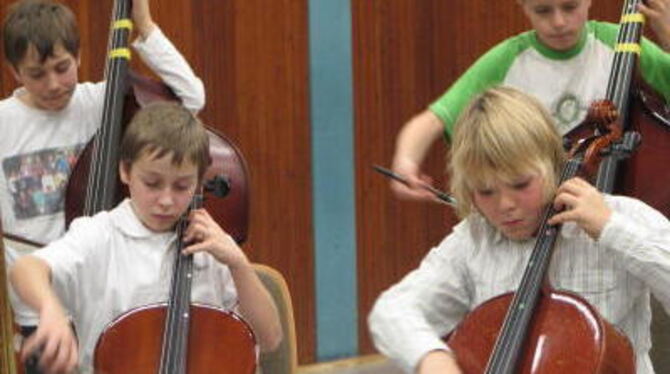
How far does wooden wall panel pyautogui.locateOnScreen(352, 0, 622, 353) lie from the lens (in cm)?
378

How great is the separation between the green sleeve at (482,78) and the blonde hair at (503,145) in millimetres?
552

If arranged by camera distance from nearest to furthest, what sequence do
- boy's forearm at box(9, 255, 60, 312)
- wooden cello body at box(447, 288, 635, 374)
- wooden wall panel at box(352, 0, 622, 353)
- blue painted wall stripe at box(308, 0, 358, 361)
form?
wooden cello body at box(447, 288, 635, 374), boy's forearm at box(9, 255, 60, 312), blue painted wall stripe at box(308, 0, 358, 361), wooden wall panel at box(352, 0, 622, 353)

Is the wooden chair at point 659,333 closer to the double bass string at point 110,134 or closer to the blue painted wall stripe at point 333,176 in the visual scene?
the double bass string at point 110,134

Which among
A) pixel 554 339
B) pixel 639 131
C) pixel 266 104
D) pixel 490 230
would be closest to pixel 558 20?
pixel 639 131

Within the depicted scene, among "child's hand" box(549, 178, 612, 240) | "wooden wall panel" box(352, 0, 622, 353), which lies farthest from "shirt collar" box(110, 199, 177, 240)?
"wooden wall panel" box(352, 0, 622, 353)

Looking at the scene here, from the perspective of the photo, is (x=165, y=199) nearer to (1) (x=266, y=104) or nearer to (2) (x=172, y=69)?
(2) (x=172, y=69)

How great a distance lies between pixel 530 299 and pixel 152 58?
1180 millimetres

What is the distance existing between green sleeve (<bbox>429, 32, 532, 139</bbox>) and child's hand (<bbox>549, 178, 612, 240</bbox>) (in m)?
0.67

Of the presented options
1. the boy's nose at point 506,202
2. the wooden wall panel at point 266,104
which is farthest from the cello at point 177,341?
the wooden wall panel at point 266,104

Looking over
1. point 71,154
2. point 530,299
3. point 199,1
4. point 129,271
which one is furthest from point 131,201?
point 199,1

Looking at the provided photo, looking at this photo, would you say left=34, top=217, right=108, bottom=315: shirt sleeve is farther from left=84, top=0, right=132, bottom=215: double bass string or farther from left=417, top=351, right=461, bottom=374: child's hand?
left=417, top=351, right=461, bottom=374: child's hand

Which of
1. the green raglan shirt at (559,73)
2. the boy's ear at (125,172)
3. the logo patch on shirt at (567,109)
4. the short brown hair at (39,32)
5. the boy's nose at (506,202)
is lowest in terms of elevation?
the boy's ear at (125,172)

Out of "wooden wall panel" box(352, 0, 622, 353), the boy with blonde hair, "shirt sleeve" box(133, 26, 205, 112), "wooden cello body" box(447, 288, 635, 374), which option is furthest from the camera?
"wooden wall panel" box(352, 0, 622, 353)

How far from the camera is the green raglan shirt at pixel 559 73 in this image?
2.21 m
